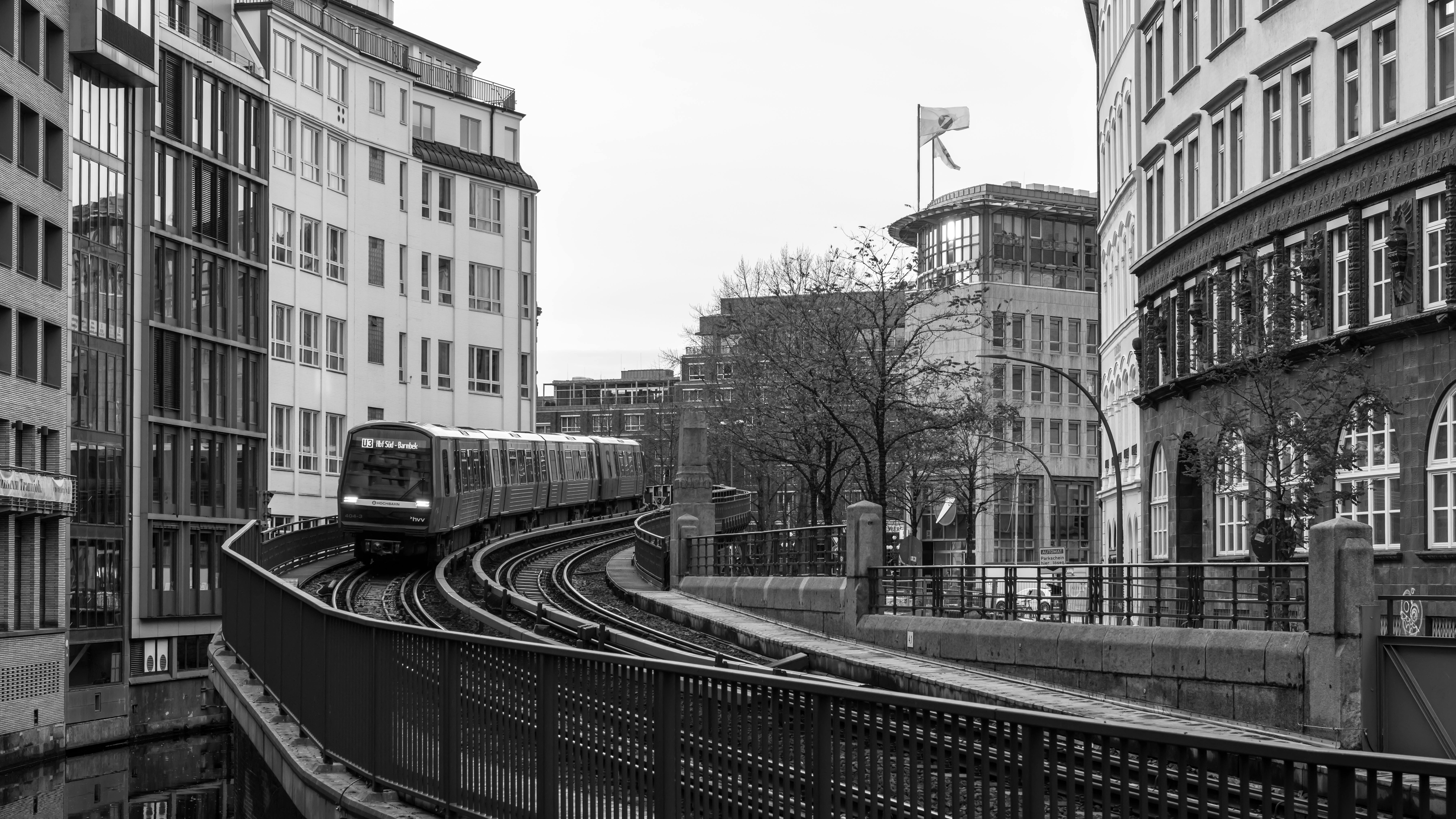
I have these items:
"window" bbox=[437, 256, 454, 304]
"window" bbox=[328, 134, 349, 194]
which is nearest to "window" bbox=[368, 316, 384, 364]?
"window" bbox=[437, 256, 454, 304]

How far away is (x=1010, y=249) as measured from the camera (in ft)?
335

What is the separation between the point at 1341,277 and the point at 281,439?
42408 mm

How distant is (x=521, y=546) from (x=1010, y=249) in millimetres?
57757

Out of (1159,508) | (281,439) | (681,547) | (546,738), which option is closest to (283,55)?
(281,439)

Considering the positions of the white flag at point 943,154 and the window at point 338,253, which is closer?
the window at point 338,253

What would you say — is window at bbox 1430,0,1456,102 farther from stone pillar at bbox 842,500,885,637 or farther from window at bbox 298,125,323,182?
window at bbox 298,125,323,182

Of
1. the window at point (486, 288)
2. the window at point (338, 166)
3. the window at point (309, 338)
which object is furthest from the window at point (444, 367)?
the window at point (338, 166)

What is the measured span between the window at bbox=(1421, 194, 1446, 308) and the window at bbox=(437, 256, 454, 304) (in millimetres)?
49701

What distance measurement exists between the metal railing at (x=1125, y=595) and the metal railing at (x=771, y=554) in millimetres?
2897

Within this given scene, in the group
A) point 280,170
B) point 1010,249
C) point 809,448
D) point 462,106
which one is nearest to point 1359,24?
point 809,448

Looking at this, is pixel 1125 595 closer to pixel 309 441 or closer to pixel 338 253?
pixel 309 441

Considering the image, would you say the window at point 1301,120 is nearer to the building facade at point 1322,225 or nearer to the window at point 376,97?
the building facade at point 1322,225

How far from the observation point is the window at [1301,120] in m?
31.6

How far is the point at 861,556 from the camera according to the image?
98.8ft
